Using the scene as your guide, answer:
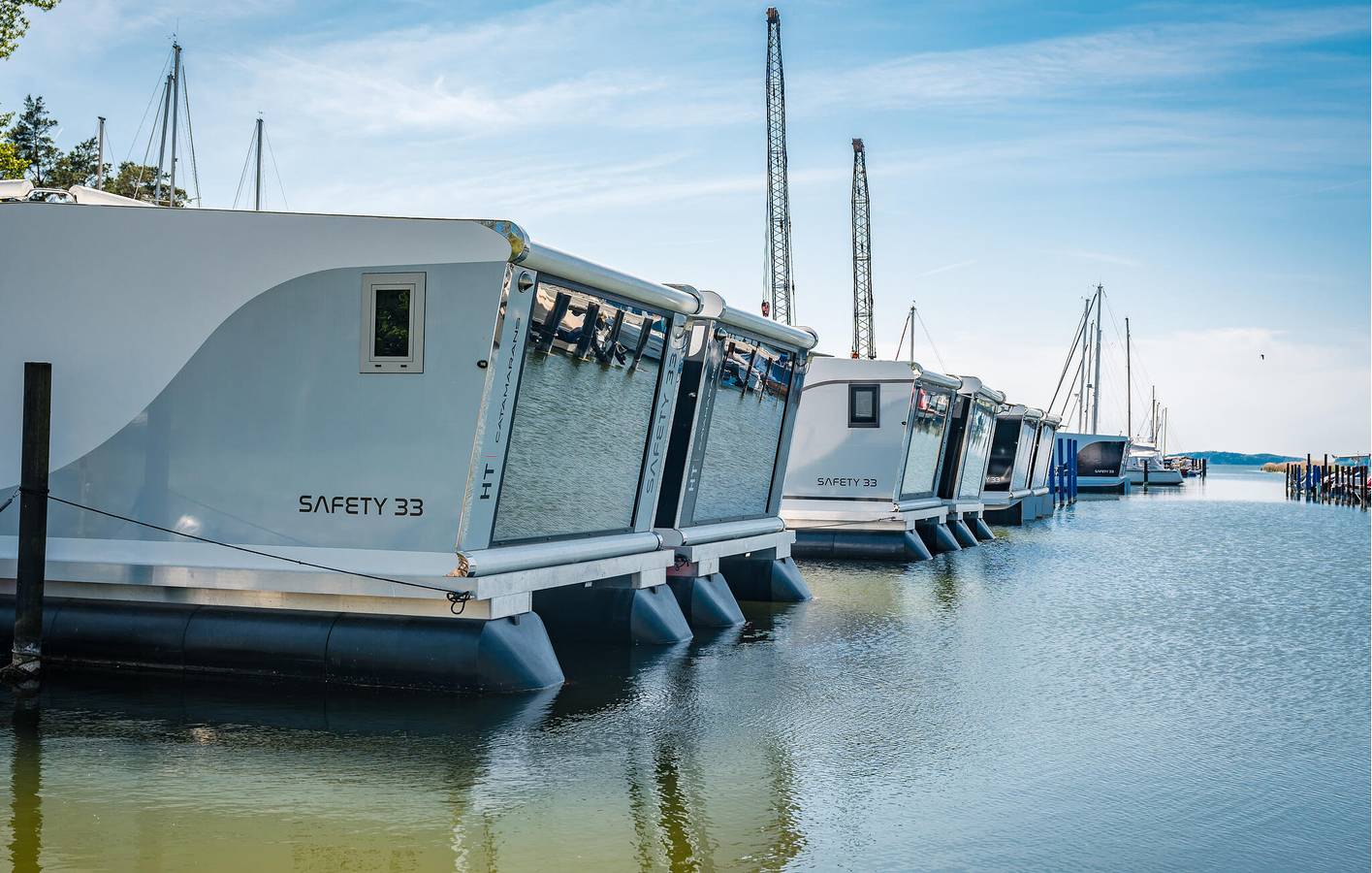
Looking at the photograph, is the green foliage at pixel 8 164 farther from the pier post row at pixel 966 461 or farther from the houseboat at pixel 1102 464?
the houseboat at pixel 1102 464

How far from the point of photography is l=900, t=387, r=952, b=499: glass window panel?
19312mm

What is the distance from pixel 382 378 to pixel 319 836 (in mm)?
3625

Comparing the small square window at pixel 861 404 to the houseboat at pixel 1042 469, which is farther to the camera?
the houseboat at pixel 1042 469

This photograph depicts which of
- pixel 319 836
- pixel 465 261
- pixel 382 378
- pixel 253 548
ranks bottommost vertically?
pixel 319 836

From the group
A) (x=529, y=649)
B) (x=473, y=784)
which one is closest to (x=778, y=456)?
(x=529, y=649)

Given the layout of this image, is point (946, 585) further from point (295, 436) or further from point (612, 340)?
point (295, 436)

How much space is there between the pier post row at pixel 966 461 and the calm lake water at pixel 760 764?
36.0 ft

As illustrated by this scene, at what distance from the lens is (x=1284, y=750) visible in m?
7.19

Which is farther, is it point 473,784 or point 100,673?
point 100,673

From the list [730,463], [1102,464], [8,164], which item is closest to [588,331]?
[730,463]

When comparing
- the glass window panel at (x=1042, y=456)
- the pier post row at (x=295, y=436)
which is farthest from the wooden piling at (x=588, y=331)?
the glass window panel at (x=1042, y=456)

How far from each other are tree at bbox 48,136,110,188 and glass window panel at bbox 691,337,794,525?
43328mm

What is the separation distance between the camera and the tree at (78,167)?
166 feet

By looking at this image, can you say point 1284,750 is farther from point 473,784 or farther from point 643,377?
point 643,377
